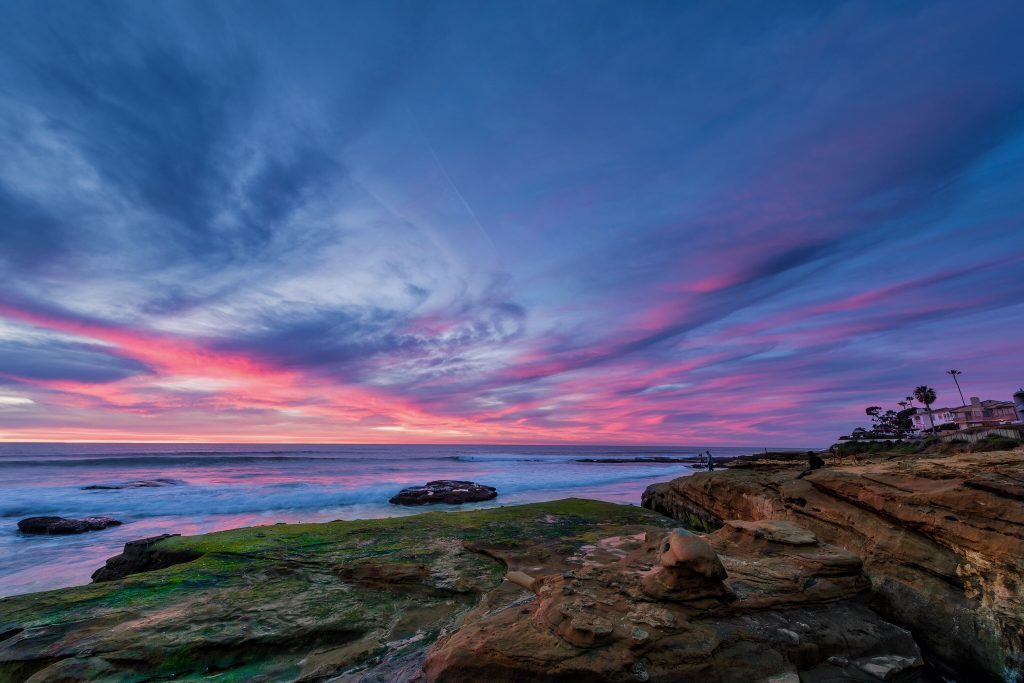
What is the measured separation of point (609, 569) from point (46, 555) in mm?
17584

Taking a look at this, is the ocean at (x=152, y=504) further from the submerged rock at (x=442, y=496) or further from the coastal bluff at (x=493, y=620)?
the coastal bluff at (x=493, y=620)

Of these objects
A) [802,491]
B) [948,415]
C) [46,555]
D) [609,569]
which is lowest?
[46,555]

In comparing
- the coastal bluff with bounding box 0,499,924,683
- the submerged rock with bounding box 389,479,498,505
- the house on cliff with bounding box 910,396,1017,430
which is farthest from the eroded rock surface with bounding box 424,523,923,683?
the house on cliff with bounding box 910,396,1017,430

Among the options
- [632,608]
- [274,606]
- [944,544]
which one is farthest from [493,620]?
[944,544]

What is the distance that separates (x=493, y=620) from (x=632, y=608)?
5.16 feet

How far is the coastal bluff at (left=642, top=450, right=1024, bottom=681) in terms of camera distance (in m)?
4.78

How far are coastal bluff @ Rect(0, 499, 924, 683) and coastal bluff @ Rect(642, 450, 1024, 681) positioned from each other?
2.15ft

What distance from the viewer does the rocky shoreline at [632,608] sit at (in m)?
4.18

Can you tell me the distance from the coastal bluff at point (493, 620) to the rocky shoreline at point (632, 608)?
2 centimetres

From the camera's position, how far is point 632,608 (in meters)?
4.63

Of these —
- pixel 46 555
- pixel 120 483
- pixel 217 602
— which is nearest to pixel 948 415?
pixel 217 602

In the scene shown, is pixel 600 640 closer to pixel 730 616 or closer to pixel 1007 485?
pixel 730 616

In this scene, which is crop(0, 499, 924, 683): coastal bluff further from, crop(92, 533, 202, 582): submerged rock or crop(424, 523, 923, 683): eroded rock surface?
crop(92, 533, 202, 582): submerged rock

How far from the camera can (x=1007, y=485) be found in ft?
17.8
